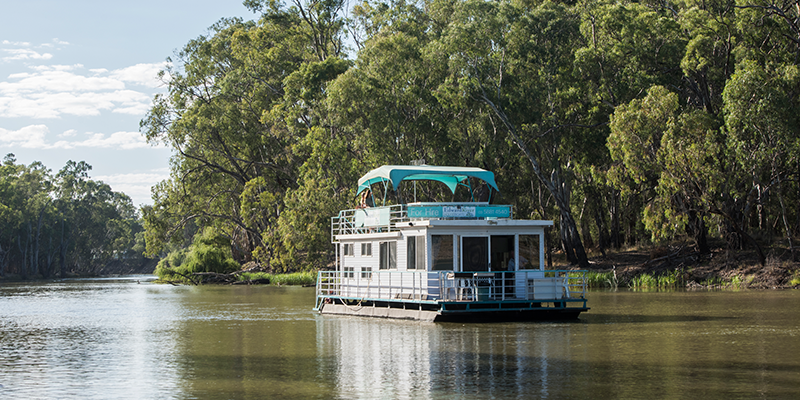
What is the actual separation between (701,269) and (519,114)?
1412 centimetres

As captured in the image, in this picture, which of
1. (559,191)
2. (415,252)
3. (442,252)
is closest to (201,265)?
(559,191)

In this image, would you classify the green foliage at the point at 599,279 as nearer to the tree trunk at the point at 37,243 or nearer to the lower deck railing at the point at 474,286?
the lower deck railing at the point at 474,286

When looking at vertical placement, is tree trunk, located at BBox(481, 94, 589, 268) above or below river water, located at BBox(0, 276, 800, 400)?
above

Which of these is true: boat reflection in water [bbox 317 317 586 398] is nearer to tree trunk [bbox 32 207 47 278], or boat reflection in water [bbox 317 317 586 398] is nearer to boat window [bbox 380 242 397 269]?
boat window [bbox 380 242 397 269]

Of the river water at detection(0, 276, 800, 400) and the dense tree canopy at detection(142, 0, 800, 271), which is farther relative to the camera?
the dense tree canopy at detection(142, 0, 800, 271)

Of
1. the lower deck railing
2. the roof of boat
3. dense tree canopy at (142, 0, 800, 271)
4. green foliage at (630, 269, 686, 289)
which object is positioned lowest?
green foliage at (630, 269, 686, 289)

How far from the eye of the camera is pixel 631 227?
62.2m

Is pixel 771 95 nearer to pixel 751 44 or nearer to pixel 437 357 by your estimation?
pixel 751 44

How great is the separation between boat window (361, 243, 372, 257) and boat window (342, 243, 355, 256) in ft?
3.09

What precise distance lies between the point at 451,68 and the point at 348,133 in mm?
11924

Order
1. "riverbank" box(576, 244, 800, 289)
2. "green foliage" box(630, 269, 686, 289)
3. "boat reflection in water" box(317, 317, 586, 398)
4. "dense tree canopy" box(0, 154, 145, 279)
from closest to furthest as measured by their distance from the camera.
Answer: "boat reflection in water" box(317, 317, 586, 398) < "riverbank" box(576, 244, 800, 289) < "green foliage" box(630, 269, 686, 289) < "dense tree canopy" box(0, 154, 145, 279)

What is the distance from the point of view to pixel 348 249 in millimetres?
31938

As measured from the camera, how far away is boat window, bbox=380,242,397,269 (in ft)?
92.3

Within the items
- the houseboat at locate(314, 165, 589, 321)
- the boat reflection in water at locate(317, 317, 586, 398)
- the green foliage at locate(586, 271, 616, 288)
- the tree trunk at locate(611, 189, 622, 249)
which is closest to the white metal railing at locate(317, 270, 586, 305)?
the houseboat at locate(314, 165, 589, 321)
